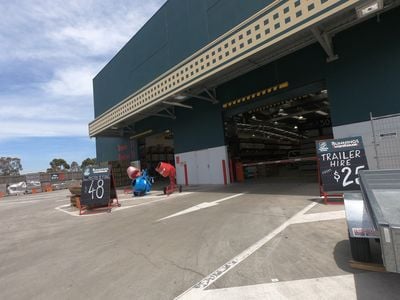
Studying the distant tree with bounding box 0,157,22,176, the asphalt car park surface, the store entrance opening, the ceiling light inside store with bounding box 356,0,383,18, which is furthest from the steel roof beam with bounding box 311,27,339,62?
the distant tree with bounding box 0,157,22,176

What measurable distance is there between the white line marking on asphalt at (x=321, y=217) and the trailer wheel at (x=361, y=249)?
2.16 metres

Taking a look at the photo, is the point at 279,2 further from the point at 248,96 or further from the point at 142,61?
the point at 142,61

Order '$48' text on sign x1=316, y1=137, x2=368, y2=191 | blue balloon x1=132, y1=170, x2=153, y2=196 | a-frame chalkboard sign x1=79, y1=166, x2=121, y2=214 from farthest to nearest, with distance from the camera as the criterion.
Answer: blue balloon x1=132, y1=170, x2=153, y2=196 → a-frame chalkboard sign x1=79, y1=166, x2=121, y2=214 → '$48' text on sign x1=316, y1=137, x2=368, y2=191

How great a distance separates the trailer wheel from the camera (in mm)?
Result: 3121

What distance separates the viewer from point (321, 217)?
17.9ft

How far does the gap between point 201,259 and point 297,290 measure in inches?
59.8

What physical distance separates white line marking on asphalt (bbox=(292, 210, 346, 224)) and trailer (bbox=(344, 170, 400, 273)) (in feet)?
5.68

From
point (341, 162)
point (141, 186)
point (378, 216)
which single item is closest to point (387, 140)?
point (341, 162)

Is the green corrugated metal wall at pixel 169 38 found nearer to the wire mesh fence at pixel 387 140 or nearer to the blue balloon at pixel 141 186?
the wire mesh fence at pixel 387 140

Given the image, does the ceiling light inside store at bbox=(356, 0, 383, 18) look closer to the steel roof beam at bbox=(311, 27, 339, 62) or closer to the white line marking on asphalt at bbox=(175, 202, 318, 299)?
the steel roof beam at bbox=(311, 27, 339, 62)

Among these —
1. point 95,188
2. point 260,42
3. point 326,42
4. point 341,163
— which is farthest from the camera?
point 95,188

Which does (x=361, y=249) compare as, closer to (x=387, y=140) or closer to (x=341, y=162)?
(x=341, y=162)

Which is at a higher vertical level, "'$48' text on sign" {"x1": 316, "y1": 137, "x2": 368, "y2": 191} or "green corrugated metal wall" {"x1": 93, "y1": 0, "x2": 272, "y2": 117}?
"green corrugated metal wall" {"x1": 93, "y1": 0, "x2": 272, "y2": 117}

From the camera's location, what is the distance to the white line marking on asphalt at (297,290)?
8.68 feet
